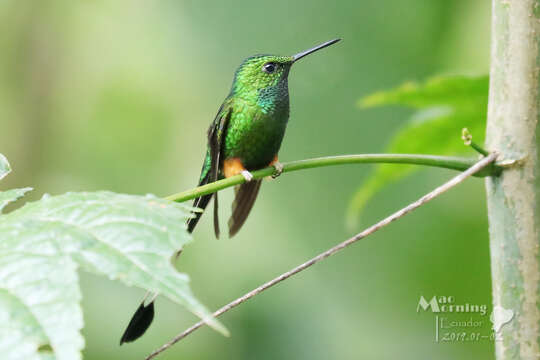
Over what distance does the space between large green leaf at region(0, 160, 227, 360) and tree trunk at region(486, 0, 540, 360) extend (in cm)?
75

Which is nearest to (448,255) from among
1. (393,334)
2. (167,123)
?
(393,334)

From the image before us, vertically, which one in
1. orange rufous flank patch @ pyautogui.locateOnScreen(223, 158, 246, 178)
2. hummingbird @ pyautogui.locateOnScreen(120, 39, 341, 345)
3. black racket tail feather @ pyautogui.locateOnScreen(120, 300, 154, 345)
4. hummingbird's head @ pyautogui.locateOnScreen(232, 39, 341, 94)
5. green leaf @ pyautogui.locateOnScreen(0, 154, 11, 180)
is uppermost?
hummingbird's head @ pyautogui.locateOnScreen(232, 39, 341, 94)

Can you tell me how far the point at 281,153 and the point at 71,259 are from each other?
418 centimetres

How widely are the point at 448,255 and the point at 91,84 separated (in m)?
3.56

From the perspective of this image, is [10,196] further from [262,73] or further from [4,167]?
[262,73]

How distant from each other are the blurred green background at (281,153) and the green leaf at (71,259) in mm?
2972

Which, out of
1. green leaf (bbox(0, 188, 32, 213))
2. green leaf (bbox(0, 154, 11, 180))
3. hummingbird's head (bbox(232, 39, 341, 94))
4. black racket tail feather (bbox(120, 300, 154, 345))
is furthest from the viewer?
hummingbird's head (bbox(232, 39, 341, 94))

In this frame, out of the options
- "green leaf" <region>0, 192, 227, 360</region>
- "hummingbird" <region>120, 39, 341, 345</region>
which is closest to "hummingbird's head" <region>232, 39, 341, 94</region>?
"hummingbird" <region>120, 39, 341, 345</region>

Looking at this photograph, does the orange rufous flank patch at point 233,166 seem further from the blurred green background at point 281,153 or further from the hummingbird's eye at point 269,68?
the blurred green background at point 281,153

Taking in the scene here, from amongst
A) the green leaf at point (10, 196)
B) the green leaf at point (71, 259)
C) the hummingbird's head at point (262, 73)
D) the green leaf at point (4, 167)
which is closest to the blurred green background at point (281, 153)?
the hummingbird's head at point (262, 73)

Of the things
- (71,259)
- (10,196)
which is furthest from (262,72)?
(71,259)

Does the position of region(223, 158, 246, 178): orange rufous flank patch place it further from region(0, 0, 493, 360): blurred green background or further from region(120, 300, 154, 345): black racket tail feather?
region(0, 0, 493, 360): blurred green background

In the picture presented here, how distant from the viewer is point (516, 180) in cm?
147

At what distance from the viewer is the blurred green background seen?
163 inches
